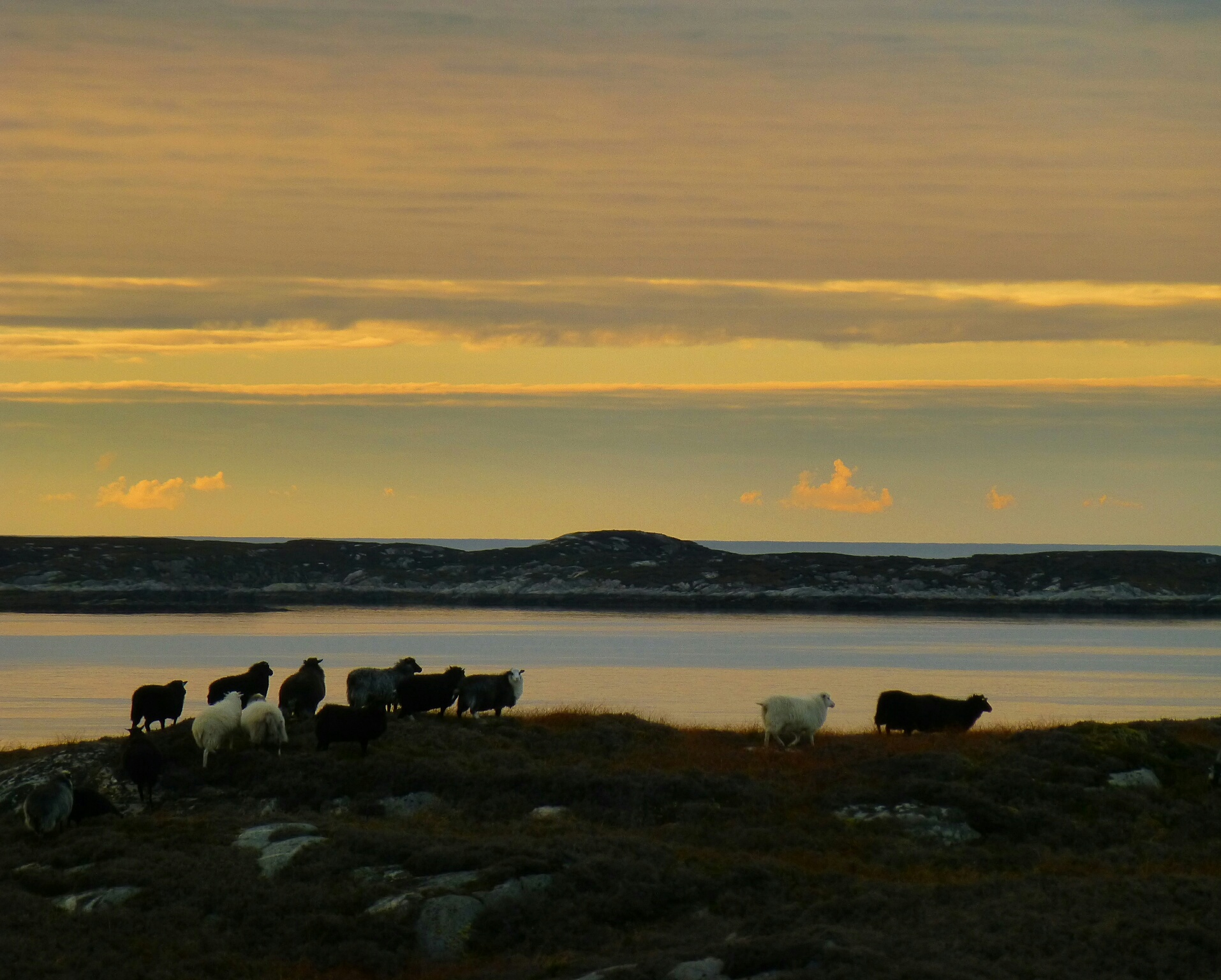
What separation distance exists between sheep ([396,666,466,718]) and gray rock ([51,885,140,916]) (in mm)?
12952

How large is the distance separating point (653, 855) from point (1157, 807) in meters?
10.7

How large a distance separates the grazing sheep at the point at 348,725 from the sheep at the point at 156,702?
468 cm

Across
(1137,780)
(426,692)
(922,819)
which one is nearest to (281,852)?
(922,819)

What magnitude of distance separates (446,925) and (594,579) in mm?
160645

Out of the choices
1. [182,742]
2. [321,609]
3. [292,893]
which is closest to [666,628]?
[321,609]

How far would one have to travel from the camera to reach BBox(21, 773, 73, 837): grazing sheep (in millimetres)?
22281

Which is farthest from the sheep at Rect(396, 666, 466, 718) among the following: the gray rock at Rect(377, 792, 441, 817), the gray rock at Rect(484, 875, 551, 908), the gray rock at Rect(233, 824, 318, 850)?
the gray rock at Rect(484, 875, 551, 908)

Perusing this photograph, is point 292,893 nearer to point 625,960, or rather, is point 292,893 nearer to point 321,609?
point 625,960

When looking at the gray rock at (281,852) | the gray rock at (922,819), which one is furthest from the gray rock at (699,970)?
the gray rock at (922,819)

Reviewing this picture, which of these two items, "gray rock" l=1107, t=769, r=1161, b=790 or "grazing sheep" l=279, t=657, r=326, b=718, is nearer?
"gray rock" l=1107, t=769, r=1161, b=790

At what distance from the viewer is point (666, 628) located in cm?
12356

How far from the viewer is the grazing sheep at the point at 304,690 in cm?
3181

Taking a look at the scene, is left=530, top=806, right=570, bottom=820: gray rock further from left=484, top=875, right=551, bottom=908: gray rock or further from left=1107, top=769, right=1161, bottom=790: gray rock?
left=1107, top=769, right=1161, bottom=790: gray rock

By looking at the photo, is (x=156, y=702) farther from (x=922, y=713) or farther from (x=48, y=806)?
(x=922, y=713)
